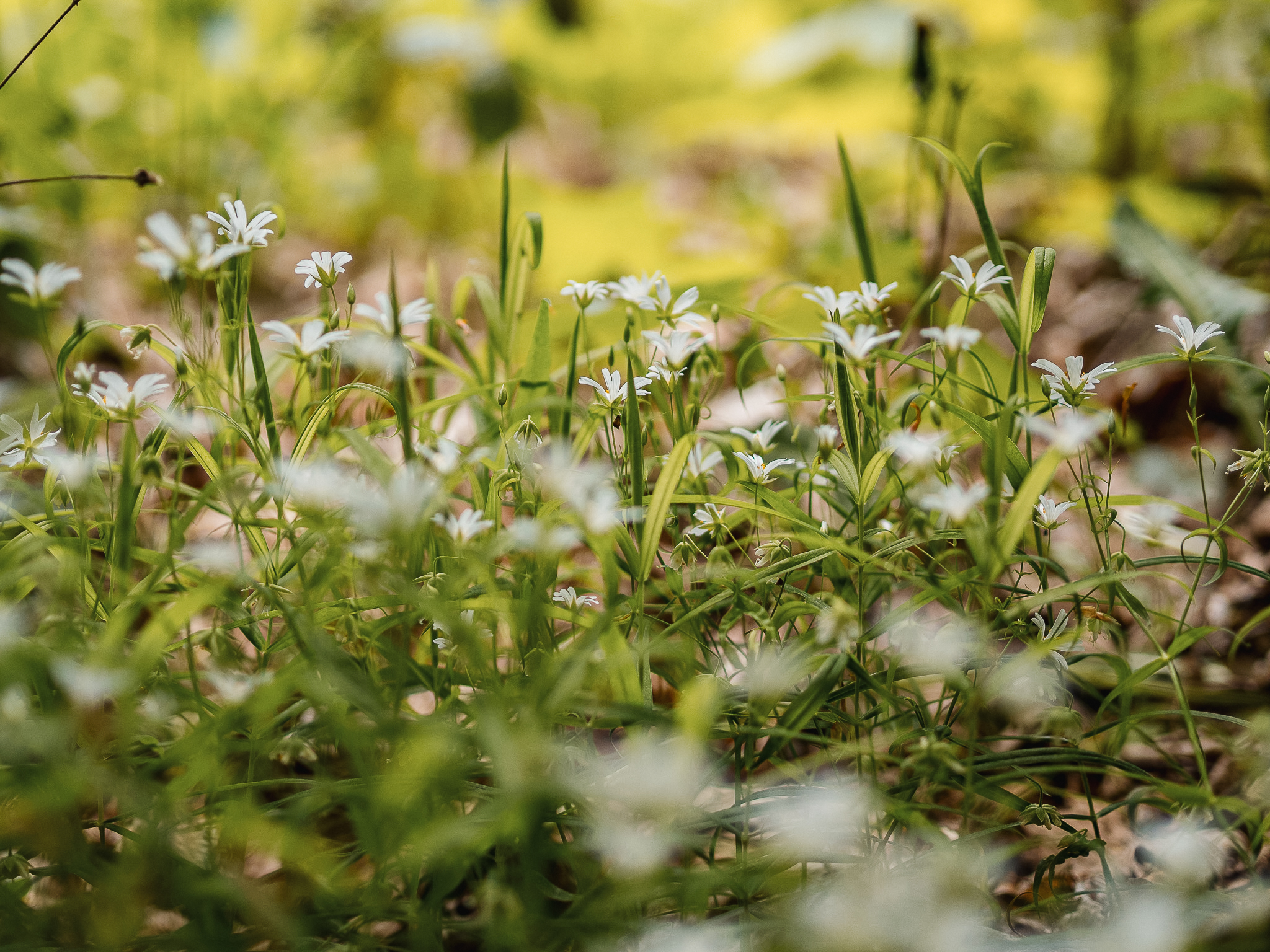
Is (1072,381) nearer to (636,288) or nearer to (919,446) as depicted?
(919,446)

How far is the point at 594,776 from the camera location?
0.68 m

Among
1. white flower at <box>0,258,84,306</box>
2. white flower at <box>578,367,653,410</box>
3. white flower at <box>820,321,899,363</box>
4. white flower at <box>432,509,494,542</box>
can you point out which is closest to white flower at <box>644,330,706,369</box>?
white flower at <box>578,367,653,410</box>

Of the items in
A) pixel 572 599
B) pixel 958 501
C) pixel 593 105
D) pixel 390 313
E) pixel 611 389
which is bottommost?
pixel 572 599

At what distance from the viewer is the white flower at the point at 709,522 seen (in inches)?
33.4

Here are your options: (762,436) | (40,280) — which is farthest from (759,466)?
(40,280)

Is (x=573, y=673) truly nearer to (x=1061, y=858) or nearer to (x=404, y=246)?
(x=1061, y=858)

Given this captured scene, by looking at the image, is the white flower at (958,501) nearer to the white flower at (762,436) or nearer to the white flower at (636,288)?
the white flower at (762,436)

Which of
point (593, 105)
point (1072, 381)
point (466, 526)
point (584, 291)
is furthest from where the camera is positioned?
point (593, 105)

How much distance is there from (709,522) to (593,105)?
3248mm

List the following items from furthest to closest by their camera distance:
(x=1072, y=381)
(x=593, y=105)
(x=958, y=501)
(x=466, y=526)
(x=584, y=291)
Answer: (x=593, y=105), (x=584, y=291), (x=1072, y=381), (x=466, y=526), (x=958, y=501)

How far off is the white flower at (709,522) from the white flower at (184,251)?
0.51 m

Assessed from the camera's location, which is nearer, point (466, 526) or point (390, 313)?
point (466, 526)

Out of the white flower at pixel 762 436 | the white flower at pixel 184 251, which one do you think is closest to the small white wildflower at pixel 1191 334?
the white flower at pixel 762 436

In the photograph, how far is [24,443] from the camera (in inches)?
33.8
